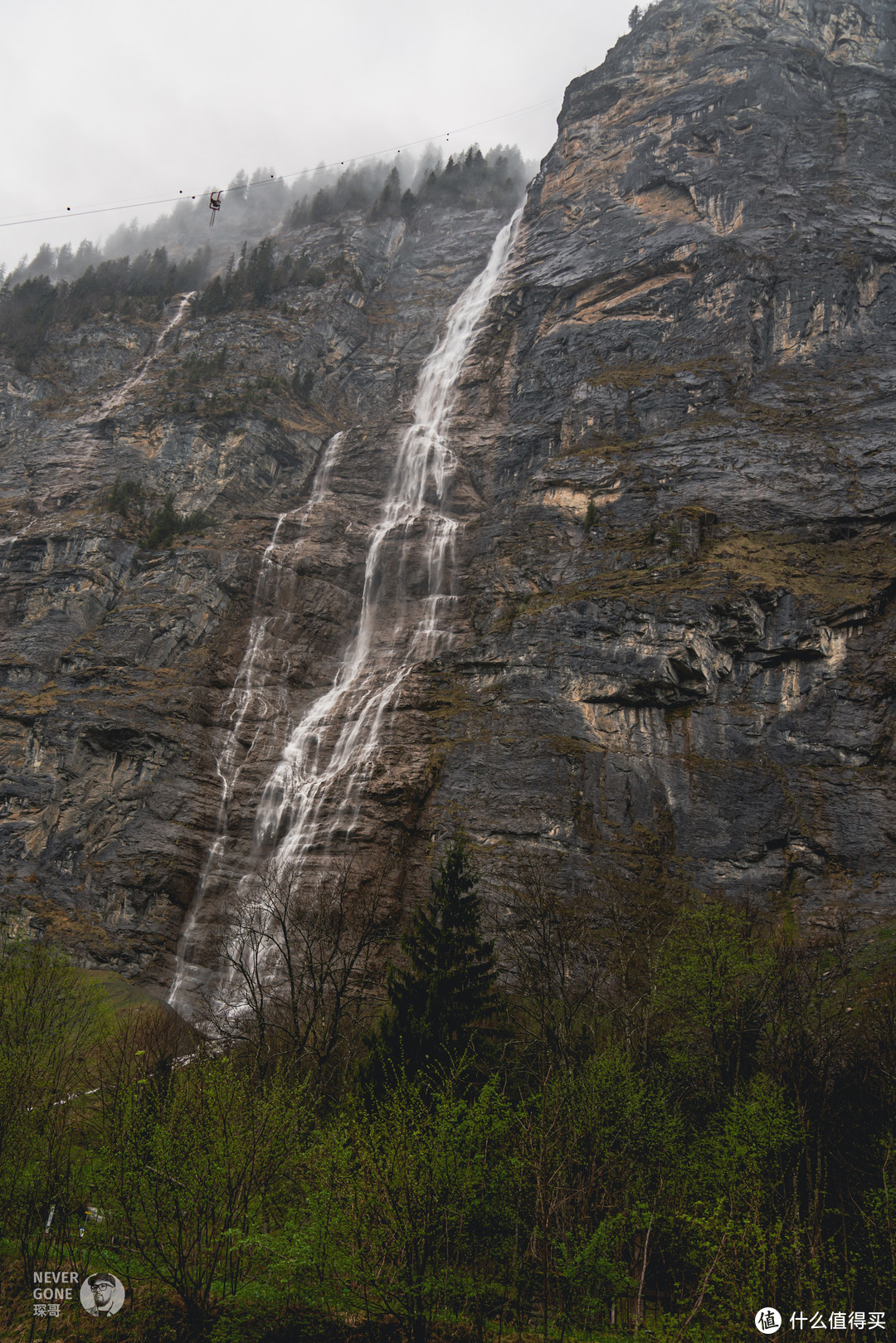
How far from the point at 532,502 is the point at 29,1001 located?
119 ft

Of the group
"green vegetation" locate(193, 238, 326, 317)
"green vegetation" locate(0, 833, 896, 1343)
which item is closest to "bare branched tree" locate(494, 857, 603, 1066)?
"green vegetation" locate(0, 833, 896, 1343)

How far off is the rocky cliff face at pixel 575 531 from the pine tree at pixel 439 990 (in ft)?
29.9

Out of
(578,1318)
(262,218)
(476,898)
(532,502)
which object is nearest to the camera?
(578,1318)

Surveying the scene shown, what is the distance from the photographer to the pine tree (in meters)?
19.6

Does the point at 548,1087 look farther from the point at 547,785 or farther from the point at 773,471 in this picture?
the point at 773,471

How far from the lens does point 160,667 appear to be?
4431 centimetres

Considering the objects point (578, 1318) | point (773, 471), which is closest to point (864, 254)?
point (773, 471)

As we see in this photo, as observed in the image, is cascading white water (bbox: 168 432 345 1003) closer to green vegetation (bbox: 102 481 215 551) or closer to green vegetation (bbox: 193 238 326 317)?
green vegetation (bbox: 102 481 215 551)

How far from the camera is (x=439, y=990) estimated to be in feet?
68.9
